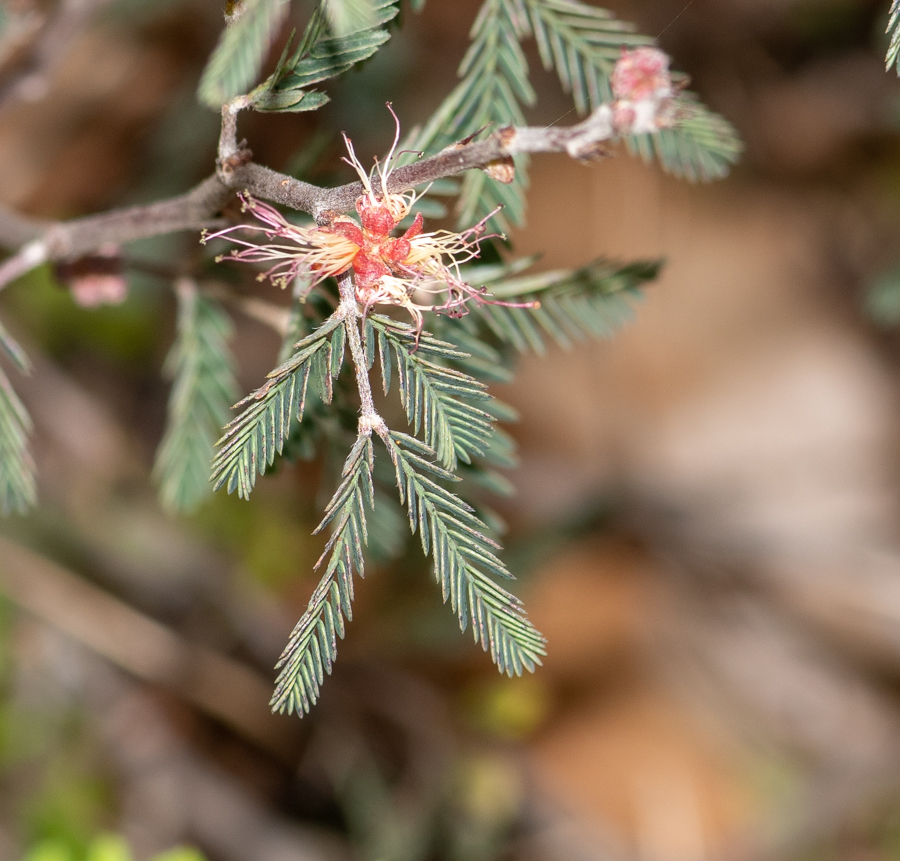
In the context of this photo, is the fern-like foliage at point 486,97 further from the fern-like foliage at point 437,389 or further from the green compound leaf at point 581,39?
the fern-like foliage at point 437,389

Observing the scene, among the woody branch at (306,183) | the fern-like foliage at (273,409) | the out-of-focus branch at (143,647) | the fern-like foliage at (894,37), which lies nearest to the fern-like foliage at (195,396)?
the woody branch at (306,183)

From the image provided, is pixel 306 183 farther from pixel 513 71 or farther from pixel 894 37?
pixel 894 37

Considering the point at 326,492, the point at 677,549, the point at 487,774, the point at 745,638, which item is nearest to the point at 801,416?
the point at 677,549

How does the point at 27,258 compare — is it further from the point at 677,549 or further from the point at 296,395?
the point at 677,549

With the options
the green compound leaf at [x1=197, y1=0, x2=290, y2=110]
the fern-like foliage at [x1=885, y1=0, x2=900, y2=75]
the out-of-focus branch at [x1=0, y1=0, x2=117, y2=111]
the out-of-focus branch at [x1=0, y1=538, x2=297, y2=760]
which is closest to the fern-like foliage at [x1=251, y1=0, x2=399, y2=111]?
the green compound leaf at [x1=197, y1=0, x2=290, y2=110]

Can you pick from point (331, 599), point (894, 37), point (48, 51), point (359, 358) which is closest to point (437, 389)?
point (359, 358)

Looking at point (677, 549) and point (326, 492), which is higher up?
point (326, 492)
